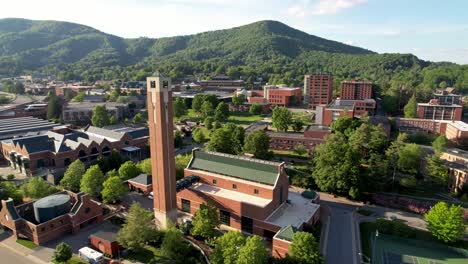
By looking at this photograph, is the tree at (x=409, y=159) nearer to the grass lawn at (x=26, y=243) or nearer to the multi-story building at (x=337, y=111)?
the multi-story building at (x=337, y=111)

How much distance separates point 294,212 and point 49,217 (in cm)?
3520

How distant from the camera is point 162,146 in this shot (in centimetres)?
4341

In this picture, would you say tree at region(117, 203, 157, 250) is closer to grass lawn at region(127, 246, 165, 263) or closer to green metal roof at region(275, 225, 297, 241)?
grass lawn at region(127, 246, 165, 263)

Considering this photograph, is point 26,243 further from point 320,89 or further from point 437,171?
point 320,89

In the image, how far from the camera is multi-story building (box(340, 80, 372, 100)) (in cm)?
12638

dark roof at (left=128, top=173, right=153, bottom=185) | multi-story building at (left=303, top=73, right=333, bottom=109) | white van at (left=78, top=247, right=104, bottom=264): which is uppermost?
multi-story building at (left=303, top=73, right=333, bottom=109)

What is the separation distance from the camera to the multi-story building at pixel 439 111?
336 ft

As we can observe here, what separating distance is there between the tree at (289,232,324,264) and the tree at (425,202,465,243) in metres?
20.9

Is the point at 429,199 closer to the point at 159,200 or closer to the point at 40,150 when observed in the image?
the point at 159,200

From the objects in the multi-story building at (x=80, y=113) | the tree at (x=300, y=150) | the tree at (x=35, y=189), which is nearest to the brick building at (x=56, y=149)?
the tree at (x=35, y=189)

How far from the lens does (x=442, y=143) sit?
71062 mm

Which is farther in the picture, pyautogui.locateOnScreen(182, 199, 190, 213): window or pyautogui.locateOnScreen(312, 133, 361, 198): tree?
pyautogui.locateOnScreen(312, 133, 361, 198): tree

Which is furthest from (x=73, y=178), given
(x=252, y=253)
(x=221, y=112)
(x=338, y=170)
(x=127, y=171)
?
(x=221, y=112)

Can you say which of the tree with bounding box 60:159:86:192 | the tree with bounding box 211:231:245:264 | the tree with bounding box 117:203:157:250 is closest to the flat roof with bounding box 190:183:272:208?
the tree with bounding box 211:231:245:264
